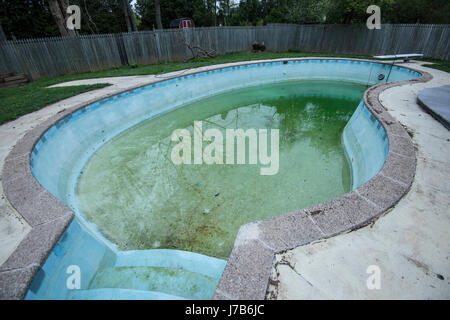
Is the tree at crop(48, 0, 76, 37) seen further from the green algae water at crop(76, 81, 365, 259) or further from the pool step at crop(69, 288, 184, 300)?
the pool step at crop(69, 288, 184, 300)

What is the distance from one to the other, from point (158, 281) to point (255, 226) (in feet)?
3.81

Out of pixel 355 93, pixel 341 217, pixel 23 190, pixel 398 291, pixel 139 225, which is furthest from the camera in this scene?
pixel 355 93

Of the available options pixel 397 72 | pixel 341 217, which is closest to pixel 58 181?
pixel 341 217

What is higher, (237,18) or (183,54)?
(237,18)

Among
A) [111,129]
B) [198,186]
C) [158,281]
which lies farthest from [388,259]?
[111,129]

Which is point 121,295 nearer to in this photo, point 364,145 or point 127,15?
point 364,145

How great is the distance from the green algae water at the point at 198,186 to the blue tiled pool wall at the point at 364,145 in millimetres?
185

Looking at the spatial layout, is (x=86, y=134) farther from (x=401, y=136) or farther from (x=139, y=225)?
(x=401, y=136)

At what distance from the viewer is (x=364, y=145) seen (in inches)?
160

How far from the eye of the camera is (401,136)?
3.25m

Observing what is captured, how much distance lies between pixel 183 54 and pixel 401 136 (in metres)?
12.0

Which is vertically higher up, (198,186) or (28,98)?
(28,98)

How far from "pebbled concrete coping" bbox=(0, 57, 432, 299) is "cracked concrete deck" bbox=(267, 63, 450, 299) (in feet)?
0.28

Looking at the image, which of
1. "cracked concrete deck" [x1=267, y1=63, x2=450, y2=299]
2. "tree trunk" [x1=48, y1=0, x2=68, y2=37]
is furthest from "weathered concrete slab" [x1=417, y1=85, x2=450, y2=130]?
"tree trunk" [x1=48, y1=0, x2=68, y2=37]
